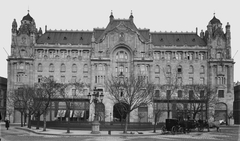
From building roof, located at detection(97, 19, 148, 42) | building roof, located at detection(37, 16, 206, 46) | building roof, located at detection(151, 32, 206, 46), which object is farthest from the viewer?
building roof, located at detection(151, 32, 206, 46)

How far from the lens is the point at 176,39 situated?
9725cm

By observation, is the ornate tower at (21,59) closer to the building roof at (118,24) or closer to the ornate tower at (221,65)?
the building roof at (118,24)

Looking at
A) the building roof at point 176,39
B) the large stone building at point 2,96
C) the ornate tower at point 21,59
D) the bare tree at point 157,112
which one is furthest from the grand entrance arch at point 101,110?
the large stone building at point 2,96

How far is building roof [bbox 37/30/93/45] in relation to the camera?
95.4 m

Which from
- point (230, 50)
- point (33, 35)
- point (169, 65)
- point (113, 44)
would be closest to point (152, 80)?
point (169, 65)

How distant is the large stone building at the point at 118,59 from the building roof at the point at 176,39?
6.16ft

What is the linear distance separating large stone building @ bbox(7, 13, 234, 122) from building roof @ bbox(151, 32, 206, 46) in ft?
6.16

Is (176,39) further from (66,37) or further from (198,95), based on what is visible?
(66,37)

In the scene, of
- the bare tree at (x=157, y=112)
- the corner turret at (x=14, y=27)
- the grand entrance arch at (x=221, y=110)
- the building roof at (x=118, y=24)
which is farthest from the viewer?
the corner turret at (x=14, y=27)

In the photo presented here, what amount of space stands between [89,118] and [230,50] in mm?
42533

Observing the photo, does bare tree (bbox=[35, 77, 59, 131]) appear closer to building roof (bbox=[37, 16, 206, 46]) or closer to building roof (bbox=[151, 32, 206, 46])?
building roof (bbox=[37, 16, 206, 46])

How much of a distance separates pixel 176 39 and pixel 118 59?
18268 mm

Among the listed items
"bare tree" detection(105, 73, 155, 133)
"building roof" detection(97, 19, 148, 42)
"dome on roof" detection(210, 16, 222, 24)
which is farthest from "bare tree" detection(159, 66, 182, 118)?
"dome on roof" detection(210, 16, 222, 24)

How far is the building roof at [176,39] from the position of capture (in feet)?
315
